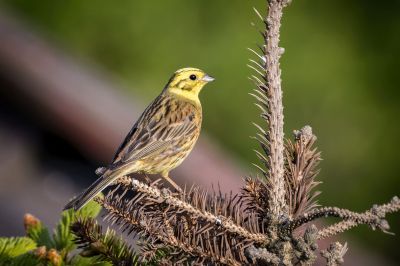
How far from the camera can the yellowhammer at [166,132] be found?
3.92m

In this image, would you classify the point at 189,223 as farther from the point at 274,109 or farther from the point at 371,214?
the point at 371,214

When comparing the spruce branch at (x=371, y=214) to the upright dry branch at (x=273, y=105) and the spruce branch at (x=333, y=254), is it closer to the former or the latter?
the spruce branch at (x=333, y=254)

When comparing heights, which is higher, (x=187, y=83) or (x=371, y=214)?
(x=187, y=83)

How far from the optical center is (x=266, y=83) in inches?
90.2

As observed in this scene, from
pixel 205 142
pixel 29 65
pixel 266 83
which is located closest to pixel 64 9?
pixel 29 65

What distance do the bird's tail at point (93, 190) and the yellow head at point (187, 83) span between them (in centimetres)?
106

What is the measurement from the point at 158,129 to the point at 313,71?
266 centimetres

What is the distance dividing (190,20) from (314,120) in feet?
4.40

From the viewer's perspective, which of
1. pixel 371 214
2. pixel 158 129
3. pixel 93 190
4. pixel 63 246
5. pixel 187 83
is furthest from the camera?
pixel 187 83

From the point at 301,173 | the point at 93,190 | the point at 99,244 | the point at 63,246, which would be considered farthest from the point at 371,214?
the point at 93,190

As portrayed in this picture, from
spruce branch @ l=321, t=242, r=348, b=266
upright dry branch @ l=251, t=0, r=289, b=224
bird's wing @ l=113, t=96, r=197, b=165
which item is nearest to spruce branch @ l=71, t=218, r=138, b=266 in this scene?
upright dry branch @ l=251, t=0, r=289, b=224

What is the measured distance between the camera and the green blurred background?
650cm

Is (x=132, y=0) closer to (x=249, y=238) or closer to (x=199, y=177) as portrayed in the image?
(x=199, y=177)

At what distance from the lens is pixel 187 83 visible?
454cm
